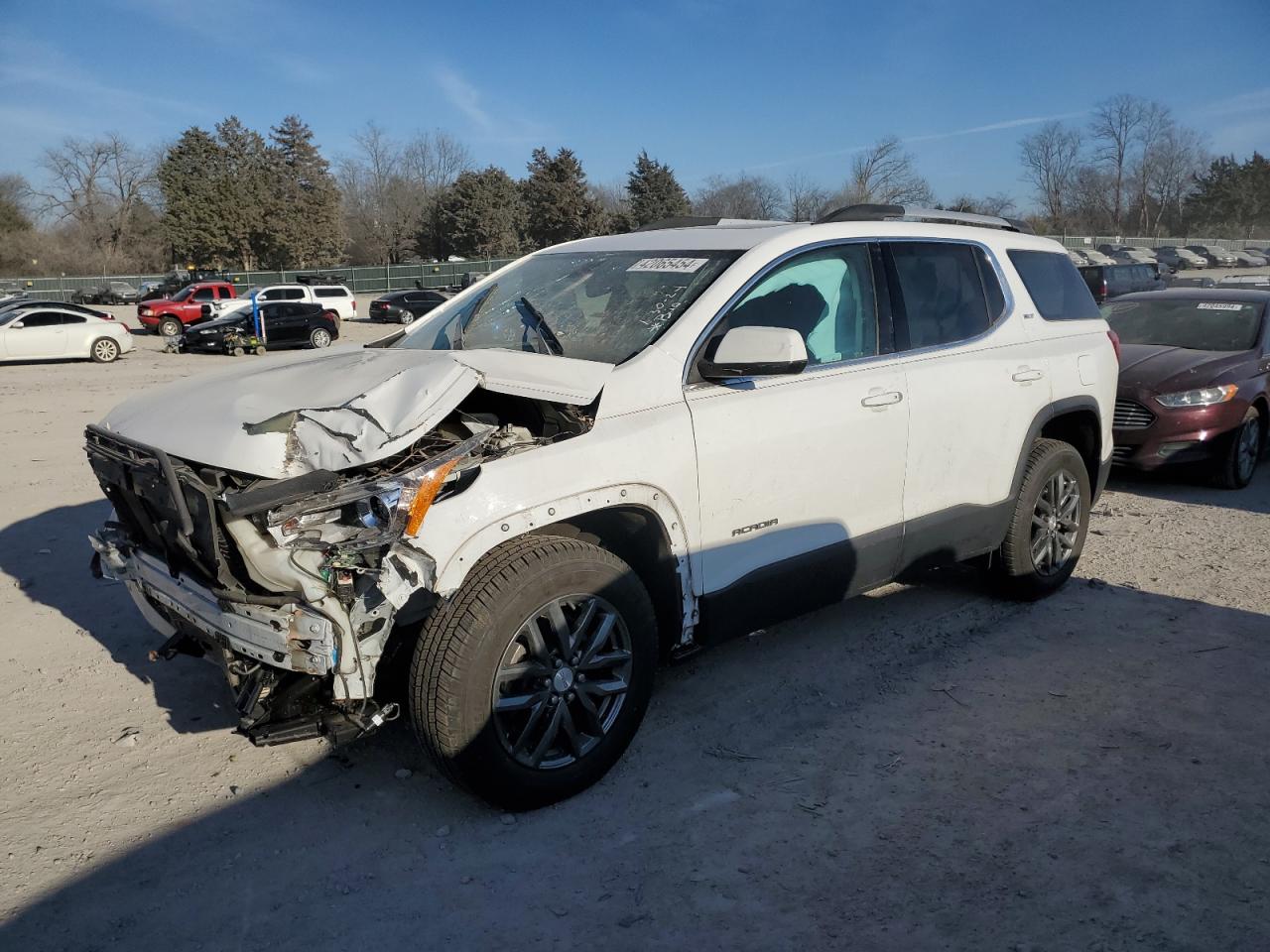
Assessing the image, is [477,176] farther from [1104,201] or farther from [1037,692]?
[1037,692]

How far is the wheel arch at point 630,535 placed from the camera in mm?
3092

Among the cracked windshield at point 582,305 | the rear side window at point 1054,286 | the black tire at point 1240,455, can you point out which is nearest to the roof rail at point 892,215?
the rear side window at point 1054,286

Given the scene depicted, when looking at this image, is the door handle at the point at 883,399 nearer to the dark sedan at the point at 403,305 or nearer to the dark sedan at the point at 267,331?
the dark sedan at the point at 267,331

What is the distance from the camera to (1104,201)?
78125 millimetres

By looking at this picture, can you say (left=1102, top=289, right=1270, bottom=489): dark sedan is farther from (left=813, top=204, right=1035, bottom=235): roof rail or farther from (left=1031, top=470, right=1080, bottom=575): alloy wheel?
(left=813, top=204, right=1035, bottom=235): roof rail

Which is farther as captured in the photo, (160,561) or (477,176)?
(477,176)

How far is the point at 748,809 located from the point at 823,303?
215 cm

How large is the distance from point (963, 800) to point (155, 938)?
266 centimetres

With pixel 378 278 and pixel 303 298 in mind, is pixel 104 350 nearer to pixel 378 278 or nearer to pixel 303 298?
pixel 303 298

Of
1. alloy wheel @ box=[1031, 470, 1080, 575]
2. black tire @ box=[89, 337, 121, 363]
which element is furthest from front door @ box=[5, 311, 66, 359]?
alloy wheel @ box=[1031, 470, 1080, 575]

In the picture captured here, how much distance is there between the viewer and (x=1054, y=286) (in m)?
5.33

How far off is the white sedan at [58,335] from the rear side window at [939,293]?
2395 cm

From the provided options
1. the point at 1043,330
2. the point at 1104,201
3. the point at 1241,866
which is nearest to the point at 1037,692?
the point at 1241,866

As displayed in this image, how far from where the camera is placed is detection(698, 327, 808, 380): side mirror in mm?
3498
